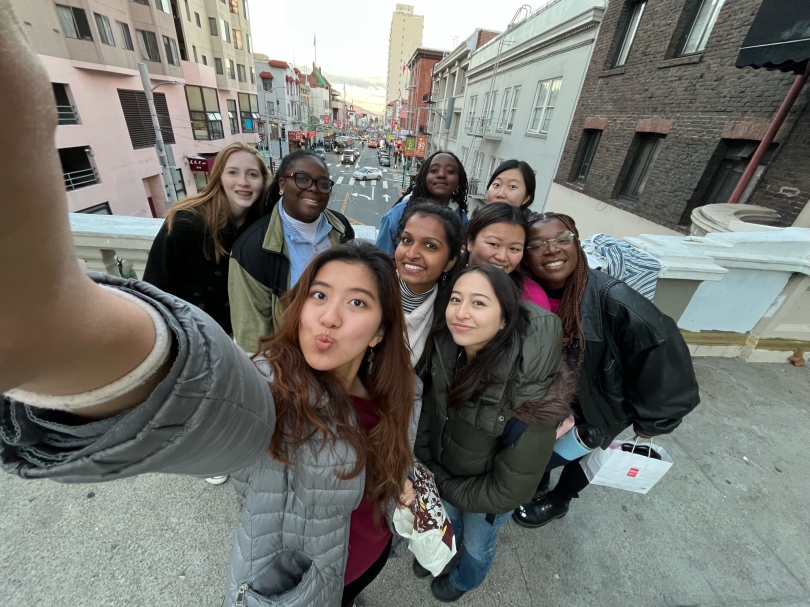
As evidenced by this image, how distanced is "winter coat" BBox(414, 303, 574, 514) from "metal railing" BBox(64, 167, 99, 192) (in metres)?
17.9

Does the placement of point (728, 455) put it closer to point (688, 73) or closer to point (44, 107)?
point (44, 107)

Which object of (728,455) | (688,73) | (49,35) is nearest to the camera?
(728,455)

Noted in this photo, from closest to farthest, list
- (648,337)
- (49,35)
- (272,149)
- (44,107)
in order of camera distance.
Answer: (44,107) → (648,337) → (49,35) → (272,149)

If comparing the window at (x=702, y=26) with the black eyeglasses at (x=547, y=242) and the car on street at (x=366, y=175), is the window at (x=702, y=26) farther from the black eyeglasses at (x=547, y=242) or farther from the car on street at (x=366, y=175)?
the car on street at (x=366, y=175)

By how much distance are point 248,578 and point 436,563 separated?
2.71 feet

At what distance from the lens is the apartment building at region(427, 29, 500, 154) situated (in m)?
23.6

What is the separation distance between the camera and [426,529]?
152 centimetres

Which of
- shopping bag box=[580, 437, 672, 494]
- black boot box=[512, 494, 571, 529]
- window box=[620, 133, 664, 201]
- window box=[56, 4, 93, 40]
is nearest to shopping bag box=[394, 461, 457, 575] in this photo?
black boot box=[512, 494, 571, 529]

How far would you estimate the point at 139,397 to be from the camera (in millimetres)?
530

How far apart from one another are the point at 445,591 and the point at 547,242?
200cm

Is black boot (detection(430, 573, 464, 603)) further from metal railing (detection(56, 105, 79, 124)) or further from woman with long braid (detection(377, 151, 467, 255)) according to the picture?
metal railing (detection(56, 105, 79, 124))

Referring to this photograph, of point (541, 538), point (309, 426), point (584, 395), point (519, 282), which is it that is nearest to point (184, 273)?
point (309, 426)

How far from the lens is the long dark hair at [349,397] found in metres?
1.16

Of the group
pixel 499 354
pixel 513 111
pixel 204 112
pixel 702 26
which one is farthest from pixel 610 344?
pixel 204 112
